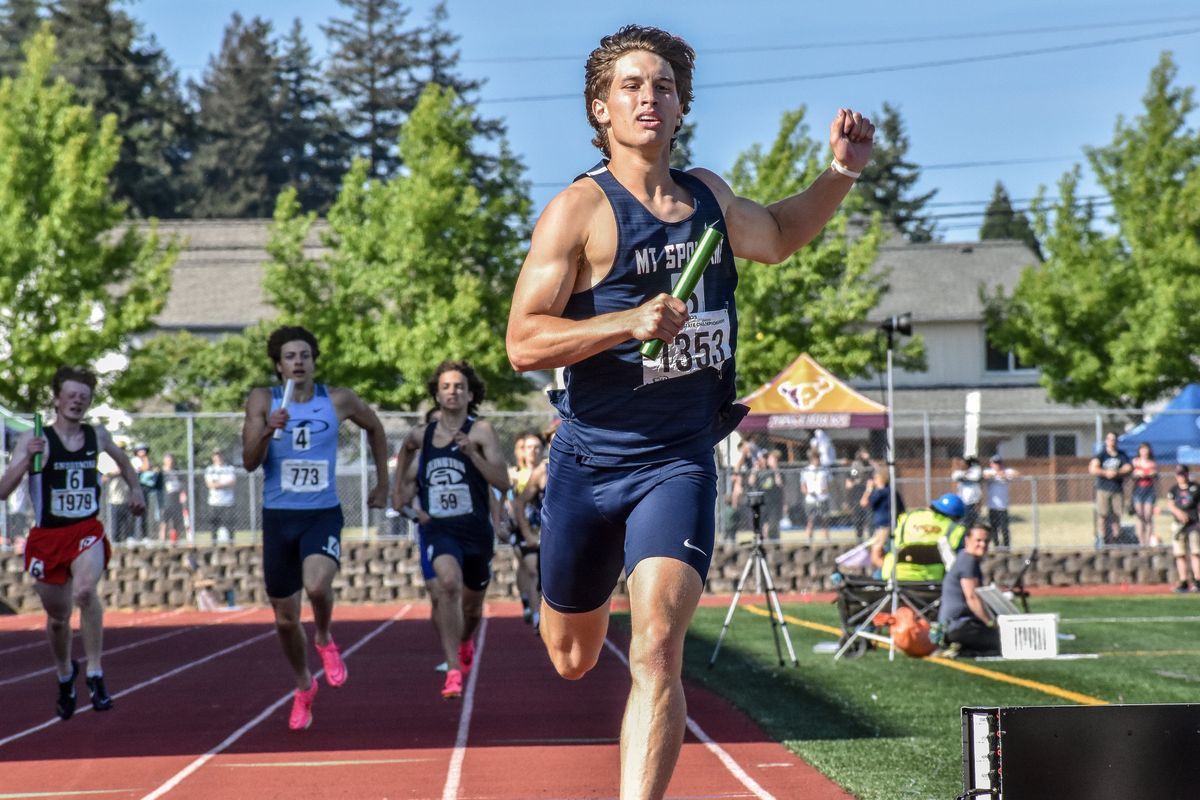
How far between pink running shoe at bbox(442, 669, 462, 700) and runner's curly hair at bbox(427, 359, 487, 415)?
70.4 inches

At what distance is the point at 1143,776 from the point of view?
4.51 meters

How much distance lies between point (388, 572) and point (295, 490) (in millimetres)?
13478

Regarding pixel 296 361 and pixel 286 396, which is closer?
pixel 286 396

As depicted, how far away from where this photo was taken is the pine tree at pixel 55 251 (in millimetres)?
29938

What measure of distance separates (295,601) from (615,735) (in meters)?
1.91

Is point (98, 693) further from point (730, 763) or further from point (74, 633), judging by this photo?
point (74, 633)

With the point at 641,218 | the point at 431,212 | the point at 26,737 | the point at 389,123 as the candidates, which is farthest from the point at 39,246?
the point at 389,123

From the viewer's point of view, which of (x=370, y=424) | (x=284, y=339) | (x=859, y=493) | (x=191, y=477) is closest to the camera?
(x=284, y=339)

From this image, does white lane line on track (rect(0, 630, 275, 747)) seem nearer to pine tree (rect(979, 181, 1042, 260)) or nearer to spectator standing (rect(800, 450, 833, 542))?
spectator standing (rect(800, 450, 833, 542))

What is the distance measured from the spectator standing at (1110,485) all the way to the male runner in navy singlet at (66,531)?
1541 cm

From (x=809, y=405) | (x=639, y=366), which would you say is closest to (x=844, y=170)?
(x=639, y=366)

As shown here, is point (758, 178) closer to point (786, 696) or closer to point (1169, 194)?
point (1169, 194)

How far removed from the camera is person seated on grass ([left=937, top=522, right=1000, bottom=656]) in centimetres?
1302

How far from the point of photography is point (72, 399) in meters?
10.1
